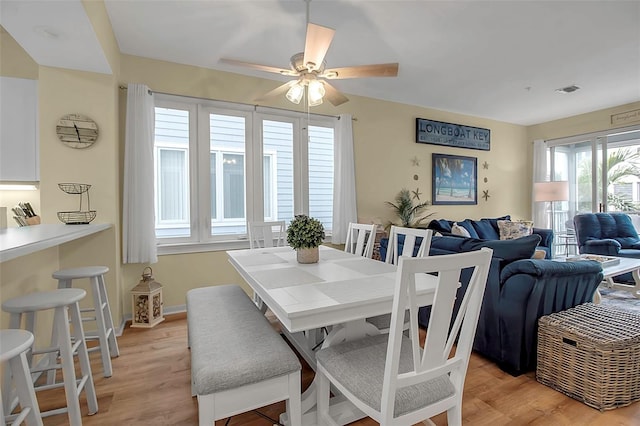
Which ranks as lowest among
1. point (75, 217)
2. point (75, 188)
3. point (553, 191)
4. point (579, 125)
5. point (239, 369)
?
point (239, 369)

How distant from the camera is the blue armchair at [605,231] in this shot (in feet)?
14.2

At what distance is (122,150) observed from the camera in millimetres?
2982

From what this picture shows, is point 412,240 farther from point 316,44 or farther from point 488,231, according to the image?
point 488,231

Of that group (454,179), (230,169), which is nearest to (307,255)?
(230,169)

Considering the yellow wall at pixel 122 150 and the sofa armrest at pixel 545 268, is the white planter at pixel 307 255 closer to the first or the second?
the sofa armrest at pixel 545 268

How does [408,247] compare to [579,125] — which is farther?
[579,125]

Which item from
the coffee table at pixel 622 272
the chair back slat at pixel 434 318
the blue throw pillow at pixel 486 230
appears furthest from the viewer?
the blue throw pillow at pixel 486 230

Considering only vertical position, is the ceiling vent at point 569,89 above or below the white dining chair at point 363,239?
above

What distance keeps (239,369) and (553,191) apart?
584 cm

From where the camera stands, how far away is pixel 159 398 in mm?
1839

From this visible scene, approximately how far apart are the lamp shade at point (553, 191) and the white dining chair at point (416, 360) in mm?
5141

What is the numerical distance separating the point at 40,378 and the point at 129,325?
909 millimetres

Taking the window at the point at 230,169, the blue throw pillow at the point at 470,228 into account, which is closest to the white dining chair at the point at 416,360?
the window at the point at 230,169

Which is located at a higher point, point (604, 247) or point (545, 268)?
point (545, 268)
